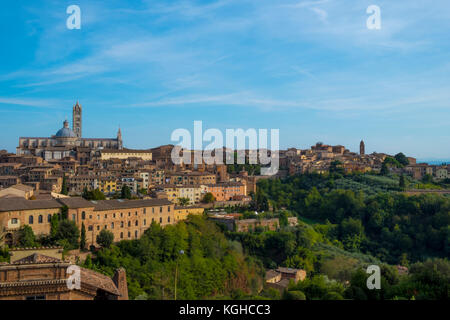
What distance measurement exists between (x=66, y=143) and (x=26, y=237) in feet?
90.3

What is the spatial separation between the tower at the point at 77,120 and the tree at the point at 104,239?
95.2 ft

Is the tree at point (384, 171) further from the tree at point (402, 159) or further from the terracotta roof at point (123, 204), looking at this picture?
the terracotta roof at point (123, 204)

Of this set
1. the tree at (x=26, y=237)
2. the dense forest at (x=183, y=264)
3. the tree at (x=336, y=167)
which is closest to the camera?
the tree at (x=26, y=237)

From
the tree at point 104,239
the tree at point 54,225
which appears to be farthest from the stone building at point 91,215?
the tree at point 104,239

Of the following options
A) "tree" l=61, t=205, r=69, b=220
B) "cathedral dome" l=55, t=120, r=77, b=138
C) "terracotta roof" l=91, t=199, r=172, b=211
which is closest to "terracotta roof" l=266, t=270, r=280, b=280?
"terracotta roof" l=91, t=199, r=172, b=211

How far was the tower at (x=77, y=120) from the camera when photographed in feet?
134

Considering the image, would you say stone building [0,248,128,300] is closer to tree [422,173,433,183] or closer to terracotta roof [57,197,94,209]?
terracotta roof [57,197,94,209]

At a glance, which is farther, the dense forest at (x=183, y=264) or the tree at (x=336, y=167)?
the tree at (x=336, y=167)

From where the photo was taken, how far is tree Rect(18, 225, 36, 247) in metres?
11.9

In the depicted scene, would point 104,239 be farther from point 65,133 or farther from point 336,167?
point 65,133

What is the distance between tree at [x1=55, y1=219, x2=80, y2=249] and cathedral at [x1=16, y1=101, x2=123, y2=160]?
72.5 feet

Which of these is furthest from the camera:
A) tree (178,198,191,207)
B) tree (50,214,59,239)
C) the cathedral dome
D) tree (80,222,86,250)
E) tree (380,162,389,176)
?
the cathedral dome
